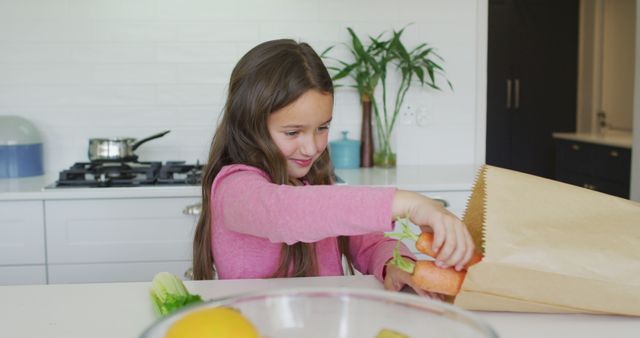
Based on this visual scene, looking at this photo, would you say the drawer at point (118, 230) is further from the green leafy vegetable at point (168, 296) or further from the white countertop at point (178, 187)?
the green leafy vegetable at point (168, 296)

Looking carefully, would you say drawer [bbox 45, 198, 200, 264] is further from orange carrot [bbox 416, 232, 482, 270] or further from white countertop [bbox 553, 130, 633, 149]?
white countertop [bbox 553, 130, 633, 149]

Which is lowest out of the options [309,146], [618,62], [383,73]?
[309,146]

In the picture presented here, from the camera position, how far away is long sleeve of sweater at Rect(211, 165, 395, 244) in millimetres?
954

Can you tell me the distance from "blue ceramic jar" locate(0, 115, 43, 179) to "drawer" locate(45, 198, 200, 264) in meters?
0.42

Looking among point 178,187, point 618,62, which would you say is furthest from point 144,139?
point 618,62

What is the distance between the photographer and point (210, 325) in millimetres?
480

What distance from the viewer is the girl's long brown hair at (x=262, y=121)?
4.64 feet

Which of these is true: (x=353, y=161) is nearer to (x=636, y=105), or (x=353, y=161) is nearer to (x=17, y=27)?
(x=636, y=105)

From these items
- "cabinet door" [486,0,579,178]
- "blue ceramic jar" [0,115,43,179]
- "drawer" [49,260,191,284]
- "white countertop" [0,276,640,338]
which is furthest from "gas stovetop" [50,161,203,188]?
"cabinet door" [486,0,579,178]

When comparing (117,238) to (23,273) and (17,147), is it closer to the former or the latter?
(23,273)

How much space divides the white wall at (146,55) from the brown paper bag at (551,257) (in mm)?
2034

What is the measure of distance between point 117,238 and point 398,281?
Answer: 153cm

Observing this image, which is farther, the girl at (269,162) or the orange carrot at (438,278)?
the girl at (269,162)

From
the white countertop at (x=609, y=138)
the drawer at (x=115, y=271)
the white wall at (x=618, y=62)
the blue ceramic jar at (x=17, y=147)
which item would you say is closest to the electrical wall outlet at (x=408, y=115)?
the drawer at (x=115, y=271)
